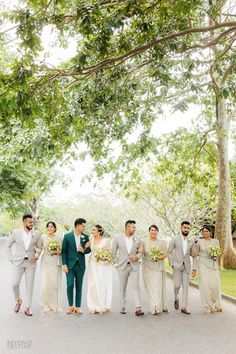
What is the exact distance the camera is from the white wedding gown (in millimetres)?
10945

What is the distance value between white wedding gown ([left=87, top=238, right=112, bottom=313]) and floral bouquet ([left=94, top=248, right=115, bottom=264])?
0.33 feet

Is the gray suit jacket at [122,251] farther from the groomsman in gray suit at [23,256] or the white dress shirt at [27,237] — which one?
the white dress shirt at [27,237]

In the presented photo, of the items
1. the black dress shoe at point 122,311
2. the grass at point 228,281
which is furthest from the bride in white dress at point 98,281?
the grass at point 228,281

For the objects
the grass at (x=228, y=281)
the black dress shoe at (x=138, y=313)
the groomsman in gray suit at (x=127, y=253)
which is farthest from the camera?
the grass at (x=228, y=281)

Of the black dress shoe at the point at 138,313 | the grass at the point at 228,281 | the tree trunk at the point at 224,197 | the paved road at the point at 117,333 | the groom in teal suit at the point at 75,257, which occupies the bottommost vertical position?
the paved road at the point at 117,333

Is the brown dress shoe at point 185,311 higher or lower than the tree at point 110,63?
lower

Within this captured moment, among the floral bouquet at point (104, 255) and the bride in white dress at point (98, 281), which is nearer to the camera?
the bride in white dress at point (98, 281)

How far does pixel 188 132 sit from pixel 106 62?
9.18 metres

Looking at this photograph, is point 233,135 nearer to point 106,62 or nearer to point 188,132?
point 188,132

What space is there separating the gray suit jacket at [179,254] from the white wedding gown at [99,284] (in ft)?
4.94

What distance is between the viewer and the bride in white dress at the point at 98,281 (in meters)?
10.9

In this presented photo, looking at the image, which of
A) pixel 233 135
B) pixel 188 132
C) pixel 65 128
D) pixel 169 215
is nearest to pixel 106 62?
pixel 65 128

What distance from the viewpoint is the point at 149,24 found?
972 cm

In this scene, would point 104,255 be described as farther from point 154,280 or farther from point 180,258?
point 180,258
